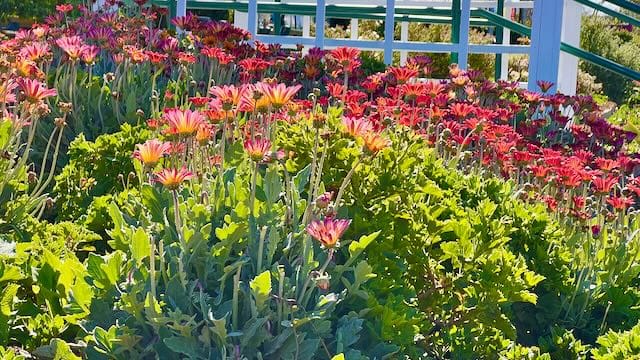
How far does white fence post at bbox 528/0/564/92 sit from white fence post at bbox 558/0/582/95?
120 cm

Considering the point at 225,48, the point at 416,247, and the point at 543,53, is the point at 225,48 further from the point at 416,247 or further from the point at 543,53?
the point at 543,53

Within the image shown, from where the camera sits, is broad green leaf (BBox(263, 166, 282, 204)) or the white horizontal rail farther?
the white horizontal rail

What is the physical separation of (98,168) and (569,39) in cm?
466

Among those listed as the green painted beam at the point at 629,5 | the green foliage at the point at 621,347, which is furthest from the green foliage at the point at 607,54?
the green foliage at the point at 621,347

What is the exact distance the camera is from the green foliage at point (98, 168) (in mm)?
3127

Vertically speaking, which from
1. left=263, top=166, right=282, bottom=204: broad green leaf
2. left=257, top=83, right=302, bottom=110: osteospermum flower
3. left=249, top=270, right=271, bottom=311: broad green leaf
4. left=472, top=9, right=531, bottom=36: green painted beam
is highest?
left=472, top=9, right=531, bottom=36: green painted beam

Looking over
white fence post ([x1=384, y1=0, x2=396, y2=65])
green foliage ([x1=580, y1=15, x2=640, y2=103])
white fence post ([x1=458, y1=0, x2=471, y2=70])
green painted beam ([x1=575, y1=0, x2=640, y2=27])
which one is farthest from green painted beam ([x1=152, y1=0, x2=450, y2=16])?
green foliage ([x1=580, y1=15, x2=640, y2=103])

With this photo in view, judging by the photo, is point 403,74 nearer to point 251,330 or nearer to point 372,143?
point 372,143

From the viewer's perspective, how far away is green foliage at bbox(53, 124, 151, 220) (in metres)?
3.13

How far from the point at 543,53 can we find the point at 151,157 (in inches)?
159

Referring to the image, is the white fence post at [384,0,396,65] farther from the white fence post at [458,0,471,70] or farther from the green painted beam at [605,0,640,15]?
the green painted beam at [605,0,640,15]

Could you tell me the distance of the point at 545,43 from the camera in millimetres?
5641

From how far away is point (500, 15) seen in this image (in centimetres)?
754

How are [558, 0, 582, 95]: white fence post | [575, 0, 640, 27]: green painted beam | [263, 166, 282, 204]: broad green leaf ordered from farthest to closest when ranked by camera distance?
[558, 0, 582, 95]: white fence post, [575, 0, 640, 27]: green painted beam, [263, 166, 282, 204]: broad green leaf
